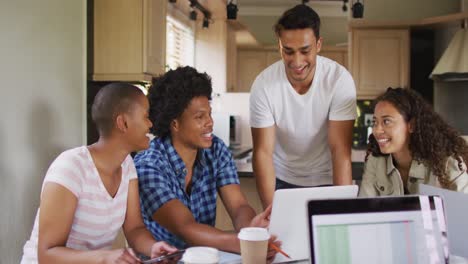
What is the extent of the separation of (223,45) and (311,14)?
13.7ft

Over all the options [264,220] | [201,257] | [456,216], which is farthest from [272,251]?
[456,216]

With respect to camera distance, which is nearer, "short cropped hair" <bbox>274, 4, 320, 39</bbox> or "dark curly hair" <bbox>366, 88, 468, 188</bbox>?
"dark curly hair" <bbox>366, 88, 468, 188</bbox>

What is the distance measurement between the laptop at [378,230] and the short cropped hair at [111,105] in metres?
0.70

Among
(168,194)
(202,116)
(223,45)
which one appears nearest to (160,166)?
(168,194)

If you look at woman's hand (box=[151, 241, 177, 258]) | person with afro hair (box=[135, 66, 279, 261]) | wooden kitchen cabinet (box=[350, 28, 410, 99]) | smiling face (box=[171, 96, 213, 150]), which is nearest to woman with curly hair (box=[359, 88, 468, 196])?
person with afro hair (box=[135, 66, 279, 261])

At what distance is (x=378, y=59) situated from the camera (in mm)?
4469

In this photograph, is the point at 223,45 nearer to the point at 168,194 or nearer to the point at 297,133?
the point at 297,133

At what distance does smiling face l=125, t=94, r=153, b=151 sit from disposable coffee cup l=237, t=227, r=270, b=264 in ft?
1.60

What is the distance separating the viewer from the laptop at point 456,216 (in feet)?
3.97

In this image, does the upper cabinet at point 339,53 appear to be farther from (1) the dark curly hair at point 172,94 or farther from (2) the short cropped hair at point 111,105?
(2) the short cropped hair at point 111,105

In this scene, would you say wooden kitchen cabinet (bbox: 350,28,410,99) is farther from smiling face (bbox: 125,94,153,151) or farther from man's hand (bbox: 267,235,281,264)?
man's hand (bbox: 267,235,281,264)

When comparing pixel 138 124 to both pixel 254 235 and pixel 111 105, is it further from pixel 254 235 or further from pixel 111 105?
pixel 254 235

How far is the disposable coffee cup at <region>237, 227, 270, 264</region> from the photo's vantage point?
1.13 metres

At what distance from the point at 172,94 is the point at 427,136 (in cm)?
93
